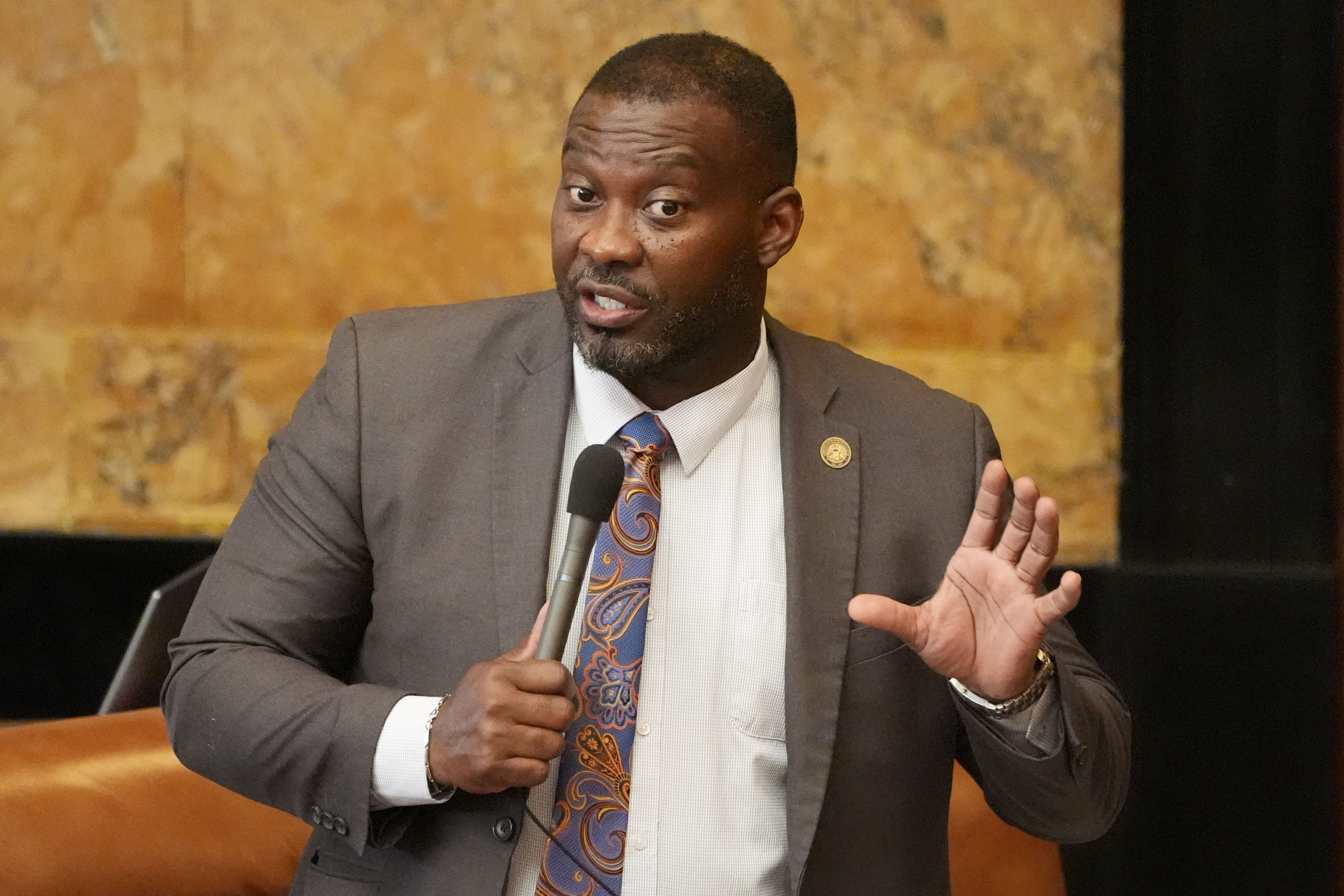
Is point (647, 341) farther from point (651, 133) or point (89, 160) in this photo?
point (89, 160)

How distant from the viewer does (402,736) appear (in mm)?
1574

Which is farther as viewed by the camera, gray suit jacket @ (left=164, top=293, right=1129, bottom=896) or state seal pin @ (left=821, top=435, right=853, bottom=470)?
state seal pin @ (left=821, top=435, right=853, bottom=470)

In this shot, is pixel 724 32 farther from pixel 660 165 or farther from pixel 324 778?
pixel 324 778

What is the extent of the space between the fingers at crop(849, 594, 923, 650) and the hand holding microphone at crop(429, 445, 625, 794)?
0.31m

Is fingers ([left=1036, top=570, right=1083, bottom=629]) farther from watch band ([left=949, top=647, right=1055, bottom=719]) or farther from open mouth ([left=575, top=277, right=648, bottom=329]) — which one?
open mouth ([left=575, top=277, right=648, bottom=329])

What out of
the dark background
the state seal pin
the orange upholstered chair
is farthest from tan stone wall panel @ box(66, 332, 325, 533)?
the state seal pin

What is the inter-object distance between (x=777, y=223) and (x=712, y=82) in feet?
0.74

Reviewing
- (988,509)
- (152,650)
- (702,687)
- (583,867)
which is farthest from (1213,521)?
(152,650)

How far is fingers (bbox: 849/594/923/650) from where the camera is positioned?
5.21 ft

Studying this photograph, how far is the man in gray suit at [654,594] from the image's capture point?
163cm

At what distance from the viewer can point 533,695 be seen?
1439mm

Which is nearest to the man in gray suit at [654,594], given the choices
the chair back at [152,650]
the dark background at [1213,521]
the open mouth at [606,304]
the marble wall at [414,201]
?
the open mouth at [606,304]

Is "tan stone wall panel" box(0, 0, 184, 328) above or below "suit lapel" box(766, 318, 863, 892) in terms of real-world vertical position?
above

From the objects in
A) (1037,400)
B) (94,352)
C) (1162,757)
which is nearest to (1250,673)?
(1162,757)
